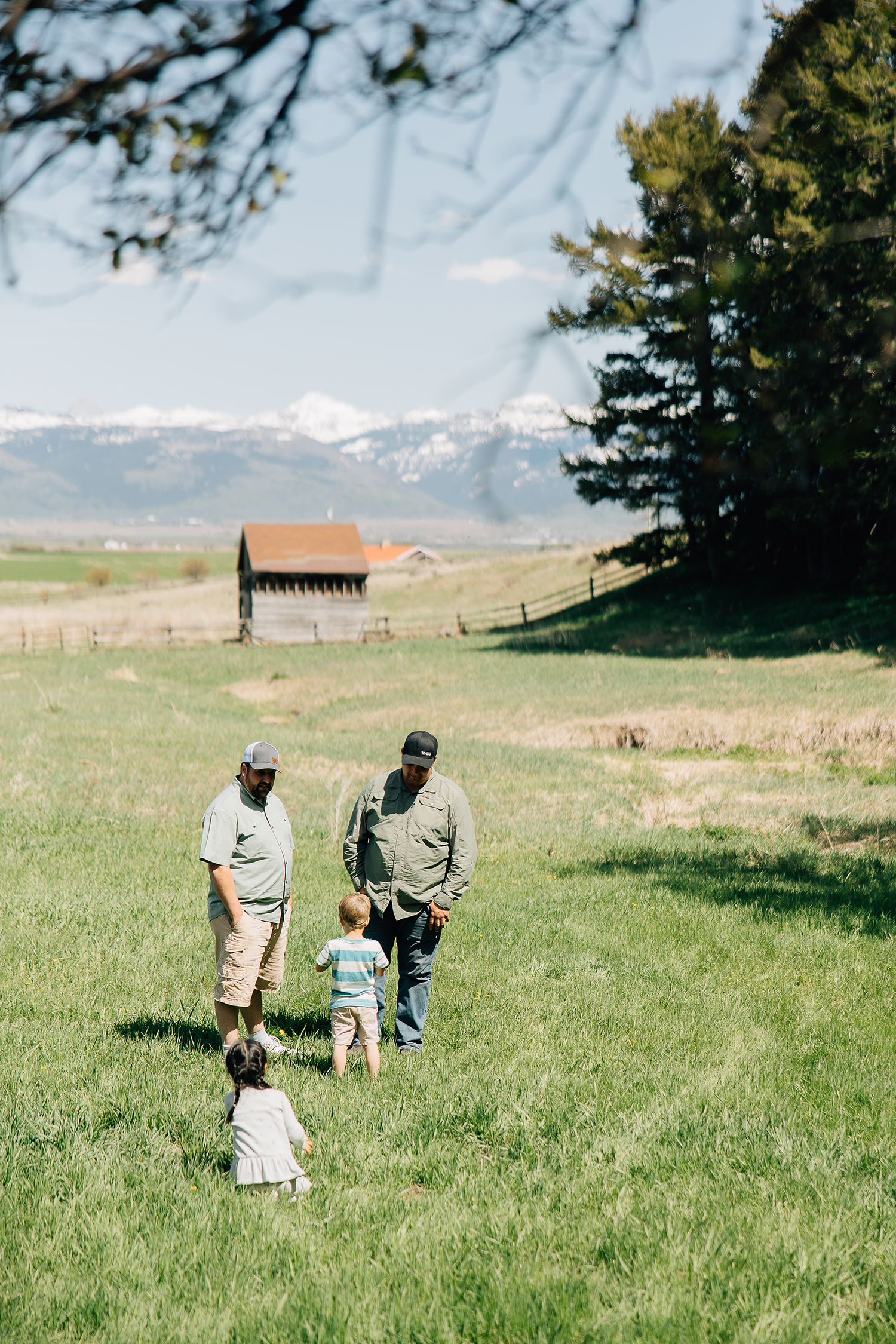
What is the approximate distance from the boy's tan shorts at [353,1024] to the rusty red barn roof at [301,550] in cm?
4235

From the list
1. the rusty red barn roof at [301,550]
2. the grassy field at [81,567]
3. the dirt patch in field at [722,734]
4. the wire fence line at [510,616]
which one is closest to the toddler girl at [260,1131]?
the dirt patch in field at [722,734]

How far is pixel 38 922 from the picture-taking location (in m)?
8.79

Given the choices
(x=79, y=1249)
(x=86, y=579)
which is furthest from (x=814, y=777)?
(x=86, y=579)

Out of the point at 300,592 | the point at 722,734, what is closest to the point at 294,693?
the point at 722,734

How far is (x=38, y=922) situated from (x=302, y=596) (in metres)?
40.1

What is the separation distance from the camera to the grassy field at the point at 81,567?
125 meters

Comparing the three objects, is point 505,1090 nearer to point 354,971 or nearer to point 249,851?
point 354,971

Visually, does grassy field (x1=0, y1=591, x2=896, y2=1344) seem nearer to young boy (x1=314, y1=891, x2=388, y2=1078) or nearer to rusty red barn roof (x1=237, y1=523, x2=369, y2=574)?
young boy (x1=314, y1=891, x2=388, y2=1078)

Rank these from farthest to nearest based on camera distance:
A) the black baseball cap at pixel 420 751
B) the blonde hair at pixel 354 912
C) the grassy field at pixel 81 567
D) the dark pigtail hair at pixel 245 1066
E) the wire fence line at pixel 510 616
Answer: the grassy field at pixel 81 567
the wire fence line at pixel 510 616
the black baseball cap at pixel 420 751
the blonde hair at pixel 354 912
the dark pigtail hair at pixel 245 1066

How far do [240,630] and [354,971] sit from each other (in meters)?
43.9

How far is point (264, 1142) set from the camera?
14.2 ft

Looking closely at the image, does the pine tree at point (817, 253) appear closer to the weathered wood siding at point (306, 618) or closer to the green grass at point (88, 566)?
the weathered wood siding at point (306, 618)

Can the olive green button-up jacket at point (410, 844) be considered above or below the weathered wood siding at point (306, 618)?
below

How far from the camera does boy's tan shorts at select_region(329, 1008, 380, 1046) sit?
5.93 m
